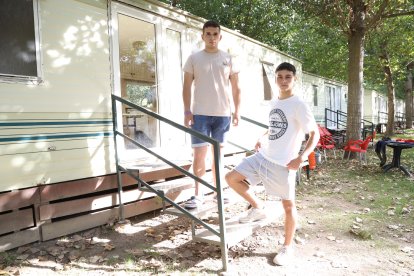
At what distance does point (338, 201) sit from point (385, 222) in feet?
3.55

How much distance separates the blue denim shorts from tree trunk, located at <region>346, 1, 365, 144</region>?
22.7ft

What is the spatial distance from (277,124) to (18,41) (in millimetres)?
2705

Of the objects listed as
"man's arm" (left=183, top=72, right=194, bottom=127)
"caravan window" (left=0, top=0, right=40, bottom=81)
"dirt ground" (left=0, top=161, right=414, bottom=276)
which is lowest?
"dirt ground" (left=0, top=161, right=414, bottom=276)

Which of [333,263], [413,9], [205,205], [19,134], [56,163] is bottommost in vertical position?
[333,263]

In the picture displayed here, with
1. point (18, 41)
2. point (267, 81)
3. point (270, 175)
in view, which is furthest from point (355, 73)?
point (18, 41)

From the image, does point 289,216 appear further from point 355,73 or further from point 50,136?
point 355,73

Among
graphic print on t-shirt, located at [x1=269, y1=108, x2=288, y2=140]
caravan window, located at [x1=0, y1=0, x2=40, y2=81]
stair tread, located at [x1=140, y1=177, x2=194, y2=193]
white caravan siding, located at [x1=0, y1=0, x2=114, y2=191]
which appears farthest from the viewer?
stair tread, located at [x1=140, y1=177, x2=194, y2=193]

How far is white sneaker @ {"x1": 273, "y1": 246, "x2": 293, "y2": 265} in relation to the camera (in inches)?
134

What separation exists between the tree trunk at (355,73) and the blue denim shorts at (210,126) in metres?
6.93

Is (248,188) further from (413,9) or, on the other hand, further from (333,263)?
(413,9)

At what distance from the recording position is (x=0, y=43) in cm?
350

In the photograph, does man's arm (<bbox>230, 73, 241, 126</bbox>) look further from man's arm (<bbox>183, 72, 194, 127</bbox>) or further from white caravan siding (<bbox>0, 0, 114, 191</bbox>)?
white caravan siding (<bbox>0, 0, 114, 191</bbox>)

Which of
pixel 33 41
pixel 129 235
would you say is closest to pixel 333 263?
pixel 129 235

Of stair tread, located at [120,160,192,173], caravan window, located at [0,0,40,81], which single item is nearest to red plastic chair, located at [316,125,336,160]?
stair tread, located at [120,160,192,173]
